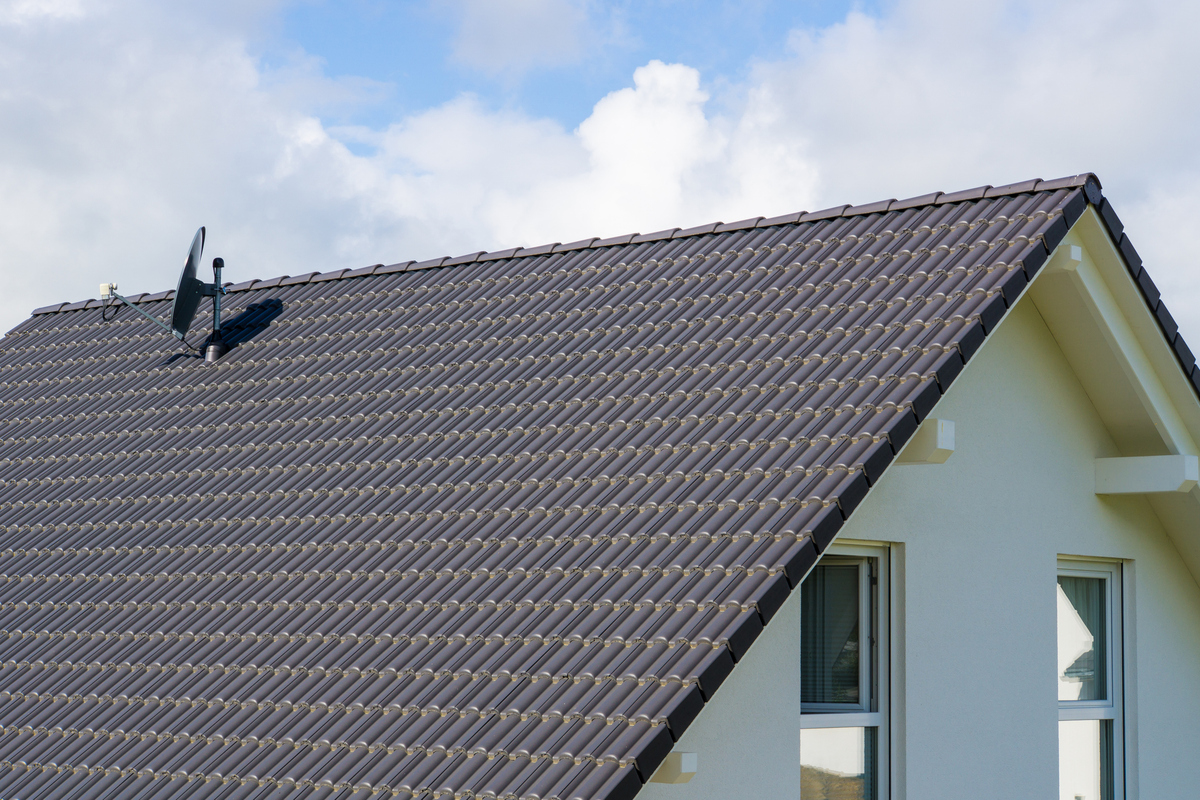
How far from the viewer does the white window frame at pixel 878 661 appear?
768 centimetres

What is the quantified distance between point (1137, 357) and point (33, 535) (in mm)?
8365

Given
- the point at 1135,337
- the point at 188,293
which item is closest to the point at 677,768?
the point at 1135,337

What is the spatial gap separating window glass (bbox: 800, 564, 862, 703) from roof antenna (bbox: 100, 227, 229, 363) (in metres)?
6.62

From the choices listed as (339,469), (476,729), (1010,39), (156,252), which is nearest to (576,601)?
(476,729)

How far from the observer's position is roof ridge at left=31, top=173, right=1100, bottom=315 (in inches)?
343

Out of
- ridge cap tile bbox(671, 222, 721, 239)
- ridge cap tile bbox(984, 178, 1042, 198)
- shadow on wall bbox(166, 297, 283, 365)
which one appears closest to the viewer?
ridge cap tile bbox(984, 178, 1042, 198)

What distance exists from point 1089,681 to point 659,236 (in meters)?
4.73

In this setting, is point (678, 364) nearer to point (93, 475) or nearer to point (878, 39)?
point (93, 475)

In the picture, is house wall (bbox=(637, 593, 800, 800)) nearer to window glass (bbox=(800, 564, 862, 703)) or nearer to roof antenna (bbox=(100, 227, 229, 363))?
window glass (bbox=(800, 564, 862, 703))

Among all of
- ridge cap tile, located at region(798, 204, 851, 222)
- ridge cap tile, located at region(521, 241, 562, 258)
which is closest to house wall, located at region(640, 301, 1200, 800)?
ridge cap tile, located at region(798, 204, 851, 222)

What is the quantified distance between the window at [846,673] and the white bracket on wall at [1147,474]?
2465 millimetres

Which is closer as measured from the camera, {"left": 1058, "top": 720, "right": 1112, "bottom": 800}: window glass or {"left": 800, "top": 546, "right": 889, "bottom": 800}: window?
{"left": 800, "top": 546, "right": 889, "bottom": 800}: window

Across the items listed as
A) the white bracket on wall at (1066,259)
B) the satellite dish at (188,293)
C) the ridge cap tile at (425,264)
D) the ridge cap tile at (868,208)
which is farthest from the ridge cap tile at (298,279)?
the white bracket on wall at (1066,259)

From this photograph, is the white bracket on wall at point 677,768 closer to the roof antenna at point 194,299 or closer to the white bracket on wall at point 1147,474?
the white bracket on wall at point 1147,474
